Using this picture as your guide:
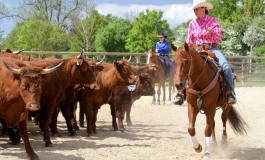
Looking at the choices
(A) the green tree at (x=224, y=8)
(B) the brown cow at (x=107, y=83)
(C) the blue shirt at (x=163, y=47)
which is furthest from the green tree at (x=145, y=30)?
(B) the brown cow at (x=107, y=83)

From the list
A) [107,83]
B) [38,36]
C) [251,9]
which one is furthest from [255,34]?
[107,83]

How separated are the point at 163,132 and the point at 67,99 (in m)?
2.51

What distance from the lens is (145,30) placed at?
4441cm

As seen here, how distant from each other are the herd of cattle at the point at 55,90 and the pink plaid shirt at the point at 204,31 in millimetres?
1982

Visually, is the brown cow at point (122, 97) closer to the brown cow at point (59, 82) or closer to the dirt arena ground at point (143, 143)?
the dirt arena ground at point (143, 143)

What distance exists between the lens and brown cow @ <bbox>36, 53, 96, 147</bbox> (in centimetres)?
807

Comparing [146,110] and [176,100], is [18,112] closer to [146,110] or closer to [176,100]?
[176,100]

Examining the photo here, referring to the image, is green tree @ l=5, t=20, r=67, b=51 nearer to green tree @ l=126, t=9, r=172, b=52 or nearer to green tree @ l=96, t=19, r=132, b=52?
green tree @ l=96, t=19, r=132, b=52

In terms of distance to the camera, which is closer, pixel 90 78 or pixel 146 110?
pixel 90 78

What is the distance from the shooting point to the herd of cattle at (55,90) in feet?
22.1

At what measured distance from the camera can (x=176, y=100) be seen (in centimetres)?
791

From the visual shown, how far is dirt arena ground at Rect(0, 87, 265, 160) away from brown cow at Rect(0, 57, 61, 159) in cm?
56

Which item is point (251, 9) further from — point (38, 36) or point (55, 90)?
point (55, 90)

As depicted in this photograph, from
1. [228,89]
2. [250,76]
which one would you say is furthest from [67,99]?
[250,76]
